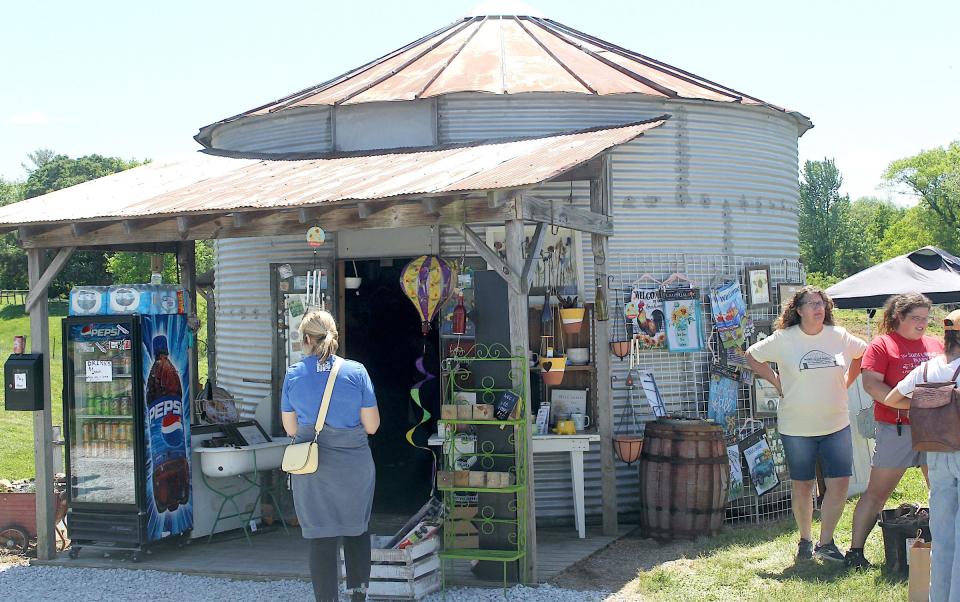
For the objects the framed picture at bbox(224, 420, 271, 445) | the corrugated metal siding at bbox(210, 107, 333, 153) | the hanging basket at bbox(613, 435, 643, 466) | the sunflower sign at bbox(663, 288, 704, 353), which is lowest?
the hanging basket at bbox(613, 435, 643, 466)

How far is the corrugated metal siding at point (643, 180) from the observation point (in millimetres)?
9609

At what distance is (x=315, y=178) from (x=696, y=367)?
4.15 m

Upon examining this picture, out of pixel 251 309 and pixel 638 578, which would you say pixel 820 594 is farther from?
pixel 251 309

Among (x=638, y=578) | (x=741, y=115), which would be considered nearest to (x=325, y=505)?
(x=638, y=578)

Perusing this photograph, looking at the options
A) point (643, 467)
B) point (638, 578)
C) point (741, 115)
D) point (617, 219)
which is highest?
point (741, 115)

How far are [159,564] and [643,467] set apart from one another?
4.13 meters

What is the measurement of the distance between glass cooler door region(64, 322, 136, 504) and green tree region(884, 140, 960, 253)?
212 ft

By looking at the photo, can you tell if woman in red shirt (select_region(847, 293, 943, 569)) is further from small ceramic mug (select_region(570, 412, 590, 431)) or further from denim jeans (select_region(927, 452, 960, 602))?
small ceramic mug (select_region(570, 412, 590, 431))

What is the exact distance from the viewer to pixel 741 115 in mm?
10438

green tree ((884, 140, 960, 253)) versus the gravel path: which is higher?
green tree ((884, 140, 960, 253))

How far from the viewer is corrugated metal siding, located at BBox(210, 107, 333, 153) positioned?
10.3 m

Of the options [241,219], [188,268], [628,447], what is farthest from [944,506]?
[188,268]

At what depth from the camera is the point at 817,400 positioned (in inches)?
287

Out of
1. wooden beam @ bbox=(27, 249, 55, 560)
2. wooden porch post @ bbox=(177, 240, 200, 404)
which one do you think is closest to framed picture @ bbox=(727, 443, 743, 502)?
wooden porch post @ bbox=(177, 240, 200, 404)
